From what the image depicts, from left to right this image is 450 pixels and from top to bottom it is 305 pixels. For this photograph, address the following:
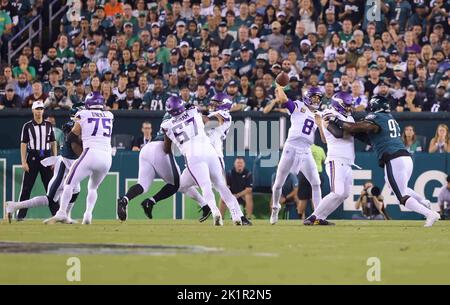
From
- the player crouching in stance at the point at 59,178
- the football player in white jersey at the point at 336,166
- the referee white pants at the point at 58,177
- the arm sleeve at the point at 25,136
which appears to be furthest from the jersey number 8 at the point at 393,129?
the arm sleeve at the point at 25,136

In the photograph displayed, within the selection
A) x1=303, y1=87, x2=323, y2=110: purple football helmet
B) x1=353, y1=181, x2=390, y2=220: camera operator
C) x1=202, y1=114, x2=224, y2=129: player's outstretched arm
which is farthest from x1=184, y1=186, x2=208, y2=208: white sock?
x1=353, y1=181, x2=390, y2=220: camera operator

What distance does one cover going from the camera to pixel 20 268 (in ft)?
32.7

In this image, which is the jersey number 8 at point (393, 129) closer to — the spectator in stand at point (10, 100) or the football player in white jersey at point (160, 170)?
the football player in white jersey at point (160, 170)

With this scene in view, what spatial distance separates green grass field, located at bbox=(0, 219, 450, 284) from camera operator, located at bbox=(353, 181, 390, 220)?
4.78m

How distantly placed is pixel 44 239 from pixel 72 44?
10.9 meters

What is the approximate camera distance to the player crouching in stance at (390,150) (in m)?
16.1

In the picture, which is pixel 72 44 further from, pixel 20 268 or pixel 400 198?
pixel 20 268

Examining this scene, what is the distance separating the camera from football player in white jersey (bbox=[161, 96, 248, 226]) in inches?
645

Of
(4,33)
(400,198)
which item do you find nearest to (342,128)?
(400,198)

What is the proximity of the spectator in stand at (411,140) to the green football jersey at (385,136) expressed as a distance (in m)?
4.25

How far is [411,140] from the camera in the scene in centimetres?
2088
